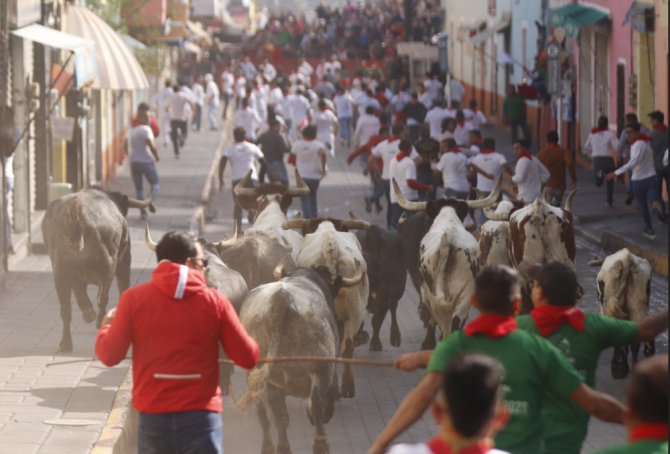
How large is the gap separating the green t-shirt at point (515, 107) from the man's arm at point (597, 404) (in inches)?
990

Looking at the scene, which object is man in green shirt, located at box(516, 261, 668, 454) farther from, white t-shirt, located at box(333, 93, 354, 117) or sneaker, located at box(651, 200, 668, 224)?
white t-shirt, located at box(333, 93, 354, 117)

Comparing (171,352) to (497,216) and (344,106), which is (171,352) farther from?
(344,106)

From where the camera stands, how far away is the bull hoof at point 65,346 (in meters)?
10.2

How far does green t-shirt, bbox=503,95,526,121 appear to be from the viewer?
2923 cm

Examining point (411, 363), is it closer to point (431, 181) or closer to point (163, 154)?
point (431, 181)

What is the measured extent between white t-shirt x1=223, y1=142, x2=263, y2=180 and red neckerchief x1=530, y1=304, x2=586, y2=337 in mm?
12284

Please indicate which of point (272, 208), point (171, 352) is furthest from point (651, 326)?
point (272, 208)

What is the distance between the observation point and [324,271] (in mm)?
A: 8422

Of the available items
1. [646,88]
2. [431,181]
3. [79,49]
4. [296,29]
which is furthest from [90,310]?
[296,29]

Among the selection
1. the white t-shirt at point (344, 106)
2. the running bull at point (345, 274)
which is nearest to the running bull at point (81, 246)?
the running bull at point (345, 274)

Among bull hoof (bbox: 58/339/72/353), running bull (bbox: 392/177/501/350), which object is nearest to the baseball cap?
running bull (bbox: 392/177/501/350)

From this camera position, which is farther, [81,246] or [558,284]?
[81,246]

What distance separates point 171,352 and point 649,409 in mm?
2522

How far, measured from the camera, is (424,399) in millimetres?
4504
